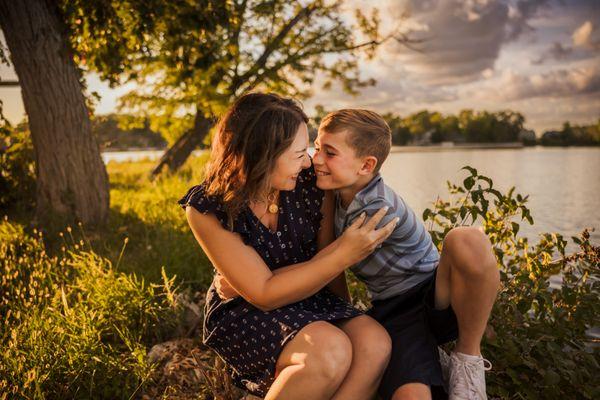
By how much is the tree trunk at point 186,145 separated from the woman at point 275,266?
8.75m

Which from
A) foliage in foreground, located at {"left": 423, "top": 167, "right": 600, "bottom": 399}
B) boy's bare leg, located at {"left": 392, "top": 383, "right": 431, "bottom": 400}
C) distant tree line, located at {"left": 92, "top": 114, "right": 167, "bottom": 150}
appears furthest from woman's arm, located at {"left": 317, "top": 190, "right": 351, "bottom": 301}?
distant tree line, located at {"left": 92, "top": 114, "right": 167, "bottom": 150}

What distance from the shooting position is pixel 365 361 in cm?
175

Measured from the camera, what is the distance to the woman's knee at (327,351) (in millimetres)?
1648

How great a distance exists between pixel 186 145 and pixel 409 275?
937cm

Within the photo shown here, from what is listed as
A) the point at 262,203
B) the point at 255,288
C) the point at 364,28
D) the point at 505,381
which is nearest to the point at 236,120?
the point at 262,203

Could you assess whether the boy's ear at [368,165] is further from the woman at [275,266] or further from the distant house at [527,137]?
the distant house at [527,137]

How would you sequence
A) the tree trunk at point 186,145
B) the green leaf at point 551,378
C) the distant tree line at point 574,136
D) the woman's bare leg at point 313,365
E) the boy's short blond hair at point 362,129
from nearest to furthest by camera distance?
1. the woman's bare leg at point 313,365
2. the green leaf at point 551,378
3. the boy's short blond hair at point 362,129
4. the tree trunk at point 186,145
5. the distant tree line at point 574,136

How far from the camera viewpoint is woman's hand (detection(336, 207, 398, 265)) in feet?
5.95

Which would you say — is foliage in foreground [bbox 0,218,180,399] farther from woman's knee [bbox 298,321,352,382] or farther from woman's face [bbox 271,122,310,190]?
woman's face [bbox 271,122,310,190]

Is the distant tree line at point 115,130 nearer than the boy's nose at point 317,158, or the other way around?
the boy's nose at point 317,158

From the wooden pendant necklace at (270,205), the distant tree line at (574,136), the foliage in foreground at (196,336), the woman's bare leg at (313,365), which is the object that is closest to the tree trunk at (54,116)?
the foliage in foreground at (196,336)

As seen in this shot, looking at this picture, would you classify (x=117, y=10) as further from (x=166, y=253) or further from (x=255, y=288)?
(x=255, y=288)

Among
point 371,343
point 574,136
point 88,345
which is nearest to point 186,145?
point 88,345

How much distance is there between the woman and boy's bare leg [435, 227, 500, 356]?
28 cm
